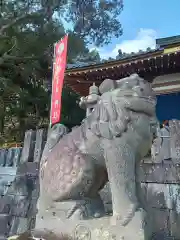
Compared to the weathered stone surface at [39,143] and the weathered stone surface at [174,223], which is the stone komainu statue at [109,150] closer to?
the weathered stone surface at [174,223]

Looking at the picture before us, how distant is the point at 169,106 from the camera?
7309 mm

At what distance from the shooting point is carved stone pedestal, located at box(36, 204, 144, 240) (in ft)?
4.71

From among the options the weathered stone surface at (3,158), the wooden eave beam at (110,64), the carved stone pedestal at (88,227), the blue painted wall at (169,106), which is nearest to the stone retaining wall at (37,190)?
the weathered stone surface at (3,158)

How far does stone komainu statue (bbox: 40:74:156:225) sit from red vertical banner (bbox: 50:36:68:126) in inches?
164

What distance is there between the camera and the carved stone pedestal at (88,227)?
143cm

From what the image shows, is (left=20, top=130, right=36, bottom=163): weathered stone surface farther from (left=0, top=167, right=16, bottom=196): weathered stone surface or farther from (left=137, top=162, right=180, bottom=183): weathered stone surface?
(left=137, top=162, right=180, bottom=183): weathered stone surface

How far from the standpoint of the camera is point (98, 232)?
4.92 ft

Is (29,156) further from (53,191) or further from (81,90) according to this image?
(81,90)

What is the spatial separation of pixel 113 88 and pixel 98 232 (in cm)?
91

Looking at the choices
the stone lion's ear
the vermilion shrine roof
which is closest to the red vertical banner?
the vermilion shrine roof

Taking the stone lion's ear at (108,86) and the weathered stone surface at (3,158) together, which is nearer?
the stone lion's ear at (108,86)

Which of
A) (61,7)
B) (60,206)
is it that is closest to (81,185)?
(60,206)

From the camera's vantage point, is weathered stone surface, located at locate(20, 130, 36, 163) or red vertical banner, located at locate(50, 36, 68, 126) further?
red vertical banner, located at locate(50, 36, 68, 126)

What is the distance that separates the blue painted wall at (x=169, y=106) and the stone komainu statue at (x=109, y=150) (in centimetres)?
584
